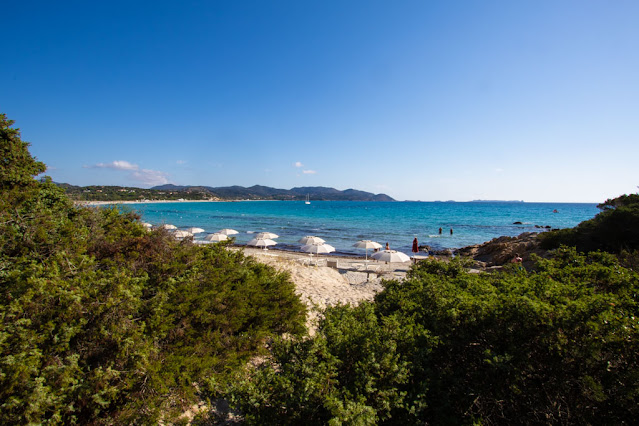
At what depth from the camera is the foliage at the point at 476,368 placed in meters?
2.43

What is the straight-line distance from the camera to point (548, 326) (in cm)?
262

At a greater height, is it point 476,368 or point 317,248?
point 476,368

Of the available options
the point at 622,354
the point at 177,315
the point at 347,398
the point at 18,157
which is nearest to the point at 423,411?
the point at 347,398

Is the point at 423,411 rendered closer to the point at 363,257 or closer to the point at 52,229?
the point at 52,229

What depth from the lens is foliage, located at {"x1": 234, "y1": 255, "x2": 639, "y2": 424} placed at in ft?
7.97

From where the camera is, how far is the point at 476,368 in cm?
305

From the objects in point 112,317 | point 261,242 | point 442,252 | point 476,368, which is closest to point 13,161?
point 112,317

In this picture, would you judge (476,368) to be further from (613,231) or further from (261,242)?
(261,242)

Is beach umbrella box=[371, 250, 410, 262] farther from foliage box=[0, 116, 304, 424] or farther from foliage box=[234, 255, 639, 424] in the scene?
foliage box=[234, 255, 639, 424]

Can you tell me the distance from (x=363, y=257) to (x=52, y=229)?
18645mm

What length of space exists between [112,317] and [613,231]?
58.2ft

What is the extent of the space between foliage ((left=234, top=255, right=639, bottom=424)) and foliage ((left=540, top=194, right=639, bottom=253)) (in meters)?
11.8

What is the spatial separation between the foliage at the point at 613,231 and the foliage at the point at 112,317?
43.6ft

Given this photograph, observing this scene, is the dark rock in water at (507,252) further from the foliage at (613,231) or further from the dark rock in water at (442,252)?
the foliage at (613,231)
